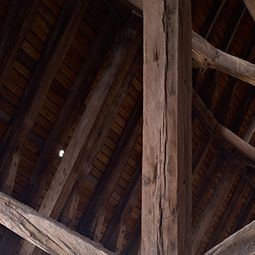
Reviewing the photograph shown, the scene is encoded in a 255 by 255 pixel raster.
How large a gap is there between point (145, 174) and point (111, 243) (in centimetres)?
266

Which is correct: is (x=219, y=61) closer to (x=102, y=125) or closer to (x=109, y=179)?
(x=102, y=125)

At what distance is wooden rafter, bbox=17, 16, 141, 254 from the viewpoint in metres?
3.45

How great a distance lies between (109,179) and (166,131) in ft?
7.60

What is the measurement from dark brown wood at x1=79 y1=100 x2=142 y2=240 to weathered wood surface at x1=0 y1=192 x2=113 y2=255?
4.42 ft

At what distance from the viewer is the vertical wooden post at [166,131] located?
1744 millimetres

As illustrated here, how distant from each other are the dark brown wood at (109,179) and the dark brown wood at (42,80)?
3.30 feet

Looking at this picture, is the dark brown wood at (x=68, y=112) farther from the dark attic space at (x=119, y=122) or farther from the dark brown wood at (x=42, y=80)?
the dark brown wood at (x=42, y=80)

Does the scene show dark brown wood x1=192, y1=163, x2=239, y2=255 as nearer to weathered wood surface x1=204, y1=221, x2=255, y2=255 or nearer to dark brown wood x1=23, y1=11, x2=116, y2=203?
dark brown wood x1=23, y1=11, x2=116, y2=203

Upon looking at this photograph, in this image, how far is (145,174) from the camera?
6.05 ft

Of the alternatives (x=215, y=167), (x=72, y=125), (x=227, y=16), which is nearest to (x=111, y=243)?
(x=72, y=125)

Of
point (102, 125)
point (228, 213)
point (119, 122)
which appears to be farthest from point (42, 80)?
point (228, 213)

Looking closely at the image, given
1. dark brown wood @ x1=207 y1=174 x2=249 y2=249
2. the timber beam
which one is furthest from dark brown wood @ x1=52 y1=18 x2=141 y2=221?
dark brown wood @ x1=207 y1=174 x2=249 y2=249

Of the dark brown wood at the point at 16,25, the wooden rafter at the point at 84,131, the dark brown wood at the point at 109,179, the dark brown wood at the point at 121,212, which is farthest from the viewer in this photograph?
the dark brown wood at the point at 121,212

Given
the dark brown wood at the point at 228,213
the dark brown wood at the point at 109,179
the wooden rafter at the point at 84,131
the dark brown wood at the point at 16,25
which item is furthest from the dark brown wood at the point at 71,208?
the dark brown wood at the point at 228,213
